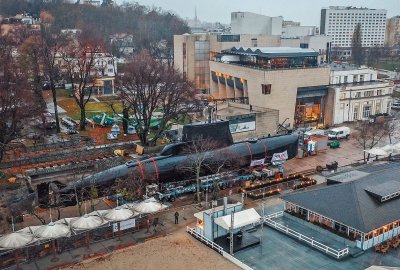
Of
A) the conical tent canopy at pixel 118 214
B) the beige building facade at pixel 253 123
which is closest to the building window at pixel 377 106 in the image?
the beige building facade at pixel 253 123

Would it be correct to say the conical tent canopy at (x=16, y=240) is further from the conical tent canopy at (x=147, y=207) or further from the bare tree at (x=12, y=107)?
the bare tree at (x=12, y=107)

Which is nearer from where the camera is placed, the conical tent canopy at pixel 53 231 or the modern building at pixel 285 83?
the conical tent canopy at pixel 53 231

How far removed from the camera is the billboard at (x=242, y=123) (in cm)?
5622

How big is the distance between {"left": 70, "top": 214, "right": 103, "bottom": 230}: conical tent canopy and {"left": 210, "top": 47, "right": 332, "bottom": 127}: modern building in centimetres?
4147

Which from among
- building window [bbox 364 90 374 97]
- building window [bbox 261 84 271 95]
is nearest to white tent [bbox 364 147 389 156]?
building window [bbox 261 84 271 95]

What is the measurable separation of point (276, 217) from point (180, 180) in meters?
11.1

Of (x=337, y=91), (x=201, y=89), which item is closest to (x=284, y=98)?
(x=337, y=91)

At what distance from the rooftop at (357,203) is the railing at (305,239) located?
193cm

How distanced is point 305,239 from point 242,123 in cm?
2749

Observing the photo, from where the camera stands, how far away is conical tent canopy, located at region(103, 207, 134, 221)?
32691mm

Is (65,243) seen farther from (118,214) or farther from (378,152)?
(378,152)

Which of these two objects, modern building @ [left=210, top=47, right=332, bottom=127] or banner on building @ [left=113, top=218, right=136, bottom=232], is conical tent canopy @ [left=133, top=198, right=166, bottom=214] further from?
modern building @ [left=210, top=47, right=332, bottom=127]

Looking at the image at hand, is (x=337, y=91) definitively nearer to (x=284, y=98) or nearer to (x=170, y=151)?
(x=284, y=98)

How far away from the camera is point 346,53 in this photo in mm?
194625
